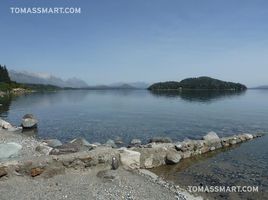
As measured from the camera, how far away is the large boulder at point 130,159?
20087mm

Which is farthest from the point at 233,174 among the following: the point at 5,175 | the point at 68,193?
the point at 5,175

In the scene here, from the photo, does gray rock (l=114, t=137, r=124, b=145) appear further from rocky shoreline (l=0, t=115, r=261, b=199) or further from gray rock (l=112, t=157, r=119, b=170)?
gray rock (l=112, t=157, r=119, b=170)

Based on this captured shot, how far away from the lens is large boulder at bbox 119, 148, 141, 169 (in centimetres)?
2009

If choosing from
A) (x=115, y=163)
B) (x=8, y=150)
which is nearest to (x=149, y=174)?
(x=115, y=163)

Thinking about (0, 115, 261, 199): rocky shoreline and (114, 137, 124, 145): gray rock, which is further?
(114, 137, 124, 145): gray rock

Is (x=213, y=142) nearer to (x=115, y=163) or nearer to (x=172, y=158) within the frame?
(x=172, y=158)

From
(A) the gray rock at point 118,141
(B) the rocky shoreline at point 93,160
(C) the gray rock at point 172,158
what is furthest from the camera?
(A) the gray rock at point 118,141

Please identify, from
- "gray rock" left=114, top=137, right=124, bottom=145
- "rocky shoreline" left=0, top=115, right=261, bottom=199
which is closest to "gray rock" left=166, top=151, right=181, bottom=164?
"rocky shoreline" left=0, top=115, right=261, bottom=199

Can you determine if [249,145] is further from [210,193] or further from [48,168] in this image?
[48,168]

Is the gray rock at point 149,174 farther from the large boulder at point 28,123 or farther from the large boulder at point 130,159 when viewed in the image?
the large boulder at point 28,123

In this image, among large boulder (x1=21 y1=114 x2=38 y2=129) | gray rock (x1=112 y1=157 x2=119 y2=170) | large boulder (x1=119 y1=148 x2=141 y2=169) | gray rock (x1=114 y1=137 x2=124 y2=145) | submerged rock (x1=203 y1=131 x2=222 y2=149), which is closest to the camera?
gray rock (x1=112 y1=157 x2=119 y2=170)

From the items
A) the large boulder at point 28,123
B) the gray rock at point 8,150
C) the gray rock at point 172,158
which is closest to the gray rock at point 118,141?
the gray rock at point 172,158

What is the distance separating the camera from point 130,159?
20375 millimetres

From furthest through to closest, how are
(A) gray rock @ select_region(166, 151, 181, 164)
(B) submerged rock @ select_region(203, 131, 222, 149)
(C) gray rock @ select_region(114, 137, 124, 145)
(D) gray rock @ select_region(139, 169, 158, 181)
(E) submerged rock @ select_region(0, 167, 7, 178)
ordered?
(C) gray rock @ select_region(114, 137, 124, 145)
(B) submerged rock @ select_region(203, 131, 222, 149)
(A) gray rock @ select_region(166, 151, 181, 164)
(D) gray rock @ select_region(139, 169, 158, 181)
(E) submerged rock @ select_region(0, 167, 7, 178)
